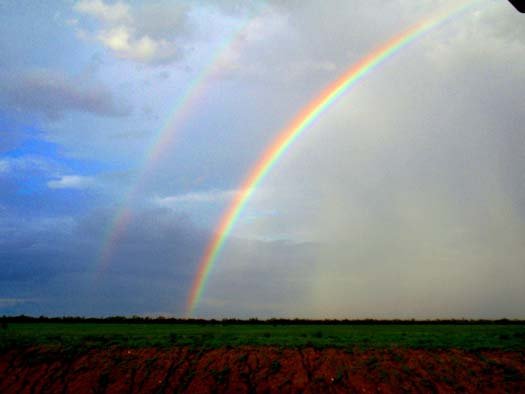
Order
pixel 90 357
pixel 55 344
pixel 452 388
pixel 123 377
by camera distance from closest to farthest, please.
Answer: pixel 452 388 → pixel 123 377 → pixel 90 357 → pixel 55 344

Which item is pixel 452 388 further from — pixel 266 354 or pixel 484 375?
pixel 266 354

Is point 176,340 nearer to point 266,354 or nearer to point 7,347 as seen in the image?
point 266,354

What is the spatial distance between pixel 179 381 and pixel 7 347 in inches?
461

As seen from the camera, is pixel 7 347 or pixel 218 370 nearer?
pixel 218 370

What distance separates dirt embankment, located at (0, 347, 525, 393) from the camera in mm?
26891

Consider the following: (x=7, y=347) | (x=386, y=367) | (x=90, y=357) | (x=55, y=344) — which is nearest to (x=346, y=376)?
(x=386, y=367)

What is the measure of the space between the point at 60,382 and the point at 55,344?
466 cm

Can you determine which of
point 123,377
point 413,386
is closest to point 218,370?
point 123,377

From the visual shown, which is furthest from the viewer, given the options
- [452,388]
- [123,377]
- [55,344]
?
[55,344]

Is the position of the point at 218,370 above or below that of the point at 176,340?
below

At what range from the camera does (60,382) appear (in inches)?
1134

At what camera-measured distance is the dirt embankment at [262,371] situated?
88.2 ft

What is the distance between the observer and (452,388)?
2636 centimetres

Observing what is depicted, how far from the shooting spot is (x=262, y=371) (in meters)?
28.4
